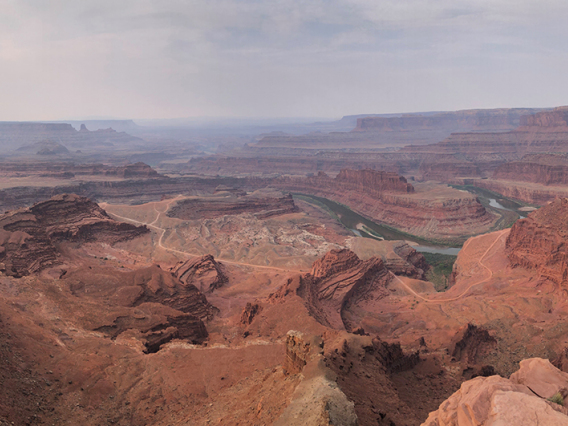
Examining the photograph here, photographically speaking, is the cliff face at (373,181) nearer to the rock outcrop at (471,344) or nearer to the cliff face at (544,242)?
the cliff face at (544,242)

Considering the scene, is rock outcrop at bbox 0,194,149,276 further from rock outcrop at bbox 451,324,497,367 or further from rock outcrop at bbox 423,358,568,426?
rock outcrop at bbox 451,324,497,367

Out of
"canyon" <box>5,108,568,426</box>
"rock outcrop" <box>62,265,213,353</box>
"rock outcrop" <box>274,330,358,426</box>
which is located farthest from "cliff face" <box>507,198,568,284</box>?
"rock outcrop" <box>62,265,213,353</box>

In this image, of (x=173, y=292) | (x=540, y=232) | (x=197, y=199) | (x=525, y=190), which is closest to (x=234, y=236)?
(x=197, y=199)

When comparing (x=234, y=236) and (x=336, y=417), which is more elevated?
(x=336, y=417)

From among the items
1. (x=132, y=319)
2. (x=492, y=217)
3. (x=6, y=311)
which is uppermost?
(x=6, y=311)

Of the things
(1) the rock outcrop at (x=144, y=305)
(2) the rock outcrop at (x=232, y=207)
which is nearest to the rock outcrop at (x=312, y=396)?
(1) the rock outcrop at (x=144, y=305)

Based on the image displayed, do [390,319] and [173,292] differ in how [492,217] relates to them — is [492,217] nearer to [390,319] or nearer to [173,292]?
[390,319]
